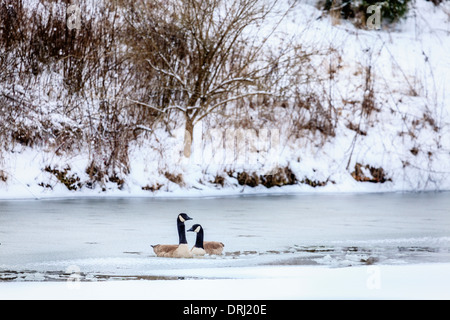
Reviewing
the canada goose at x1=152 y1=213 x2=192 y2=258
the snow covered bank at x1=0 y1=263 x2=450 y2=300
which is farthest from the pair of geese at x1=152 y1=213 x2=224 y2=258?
the snow covered bank at x1=0 y1=263 x2=450 y2=300

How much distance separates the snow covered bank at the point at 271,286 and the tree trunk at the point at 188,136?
21.2ft

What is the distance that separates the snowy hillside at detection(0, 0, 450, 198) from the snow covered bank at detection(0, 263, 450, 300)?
5678mm

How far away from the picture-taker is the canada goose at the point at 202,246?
231 inches

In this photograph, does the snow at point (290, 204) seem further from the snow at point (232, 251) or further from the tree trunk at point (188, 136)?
the tree trunk at point (188, 136)

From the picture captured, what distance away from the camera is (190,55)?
41.6 ft

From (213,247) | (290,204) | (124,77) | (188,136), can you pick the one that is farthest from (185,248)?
(124,77)

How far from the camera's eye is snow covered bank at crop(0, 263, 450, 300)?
4477 mm

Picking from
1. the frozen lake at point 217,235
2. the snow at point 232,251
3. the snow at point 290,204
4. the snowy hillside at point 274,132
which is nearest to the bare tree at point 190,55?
the snowy hillside at point 274,132

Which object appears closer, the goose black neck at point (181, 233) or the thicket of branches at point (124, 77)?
the goose black neck at point (181, 233)

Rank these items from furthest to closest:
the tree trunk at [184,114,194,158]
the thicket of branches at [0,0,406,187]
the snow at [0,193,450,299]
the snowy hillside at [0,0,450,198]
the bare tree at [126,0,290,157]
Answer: the tree trunk at [184,114,194,158] < the bare tree at [126,0,290,157] < the thicket of branches at [0,0,406,187] < the snowy hillside at [0,0,450,198] < the snow at [0,193,450,299]

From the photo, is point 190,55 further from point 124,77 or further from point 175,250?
point 175,250

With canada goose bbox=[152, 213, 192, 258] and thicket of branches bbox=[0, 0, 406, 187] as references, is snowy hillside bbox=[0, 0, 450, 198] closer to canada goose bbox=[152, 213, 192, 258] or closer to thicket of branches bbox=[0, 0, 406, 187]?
thicket of branches bbox=[0, 0, 406, 187]

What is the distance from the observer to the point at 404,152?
42.7 feet
